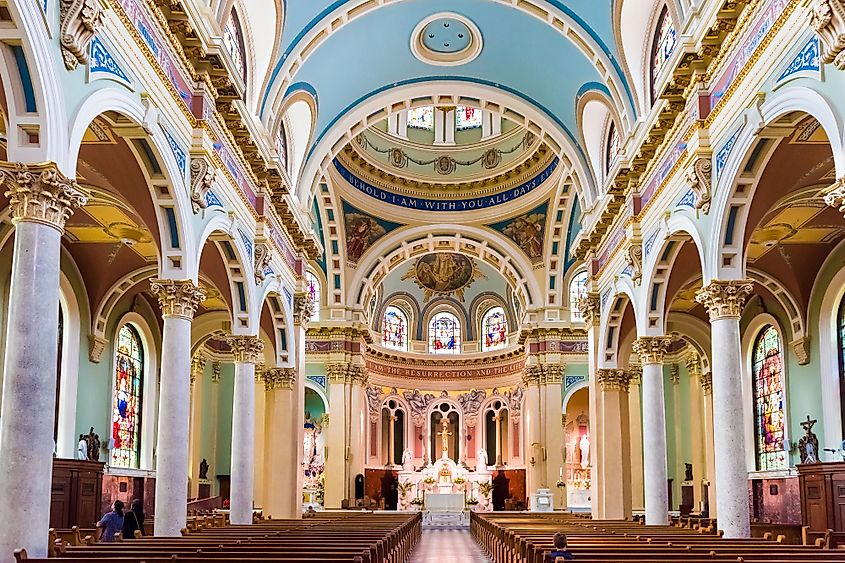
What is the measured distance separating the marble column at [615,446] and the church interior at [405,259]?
0.33 ft

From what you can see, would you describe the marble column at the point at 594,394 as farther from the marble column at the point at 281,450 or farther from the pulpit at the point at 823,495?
the marble column at the point at 281,450

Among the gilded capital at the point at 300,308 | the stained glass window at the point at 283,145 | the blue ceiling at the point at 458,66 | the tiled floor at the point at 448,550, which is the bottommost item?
the tiled floor at the point at 448,550

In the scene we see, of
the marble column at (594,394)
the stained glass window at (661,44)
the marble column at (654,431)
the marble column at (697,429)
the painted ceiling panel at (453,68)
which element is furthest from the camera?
the marble column at (697,429)

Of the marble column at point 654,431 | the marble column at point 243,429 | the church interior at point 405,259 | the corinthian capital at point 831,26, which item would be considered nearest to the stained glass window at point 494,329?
the church interior at point 405,259

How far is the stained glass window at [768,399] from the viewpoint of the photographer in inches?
985

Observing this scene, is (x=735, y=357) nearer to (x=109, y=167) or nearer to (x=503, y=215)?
(x=109, y=167)

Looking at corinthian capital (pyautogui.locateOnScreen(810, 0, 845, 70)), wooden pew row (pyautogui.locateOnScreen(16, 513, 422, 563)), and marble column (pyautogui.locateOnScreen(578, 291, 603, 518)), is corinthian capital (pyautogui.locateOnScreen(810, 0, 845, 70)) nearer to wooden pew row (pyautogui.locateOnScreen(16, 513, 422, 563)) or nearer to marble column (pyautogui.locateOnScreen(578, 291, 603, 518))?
wooden pew row (pyautogui.locateOnScreen(16, 513, 422, 563))

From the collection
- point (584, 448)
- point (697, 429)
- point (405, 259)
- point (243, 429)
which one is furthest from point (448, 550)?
point (584, 448)

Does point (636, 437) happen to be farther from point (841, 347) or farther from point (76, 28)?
point (76, 28)

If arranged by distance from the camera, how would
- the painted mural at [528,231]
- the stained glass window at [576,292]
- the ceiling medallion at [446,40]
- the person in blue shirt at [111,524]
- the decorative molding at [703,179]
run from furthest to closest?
the stained glass window at [576,292] < the painted mural at [528,231] < the ceiling medallion at [446,40] < the decorative molding at [703,179] < the person in blue shirt at [111,524]

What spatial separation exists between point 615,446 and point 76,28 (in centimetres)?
1937

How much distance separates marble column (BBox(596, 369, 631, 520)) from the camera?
84.0 feet

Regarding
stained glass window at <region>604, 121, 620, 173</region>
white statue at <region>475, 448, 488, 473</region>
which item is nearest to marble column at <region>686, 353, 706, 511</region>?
stained glass window at <region>604, 121, 620, 173</region>

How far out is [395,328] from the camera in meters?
48.2
